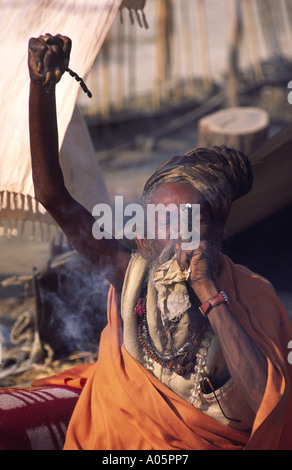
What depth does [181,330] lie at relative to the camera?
171 cm

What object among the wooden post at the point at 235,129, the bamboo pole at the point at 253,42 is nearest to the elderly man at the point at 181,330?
the wooden post at the point at 235,129

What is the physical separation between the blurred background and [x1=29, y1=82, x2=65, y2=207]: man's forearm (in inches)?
35.0

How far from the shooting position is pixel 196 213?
166 centimetres

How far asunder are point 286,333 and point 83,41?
113 cm

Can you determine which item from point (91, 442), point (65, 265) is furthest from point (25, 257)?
point (91, 442)

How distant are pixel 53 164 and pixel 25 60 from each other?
710 millimetres

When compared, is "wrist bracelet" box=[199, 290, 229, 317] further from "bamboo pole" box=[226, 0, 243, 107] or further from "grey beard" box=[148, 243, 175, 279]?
"bamboo pole" box=[226, 0, 243, 107]

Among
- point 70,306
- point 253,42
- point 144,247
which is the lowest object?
point 70,306

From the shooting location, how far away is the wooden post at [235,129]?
4.84 meters

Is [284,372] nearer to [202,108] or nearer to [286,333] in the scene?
A: [286,333]

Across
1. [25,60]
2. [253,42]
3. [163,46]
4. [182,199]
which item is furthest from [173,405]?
[253,42]

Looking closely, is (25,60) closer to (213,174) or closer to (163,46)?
(213,174)

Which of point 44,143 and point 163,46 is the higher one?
point 163,46

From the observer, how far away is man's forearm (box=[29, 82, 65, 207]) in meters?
1.58
